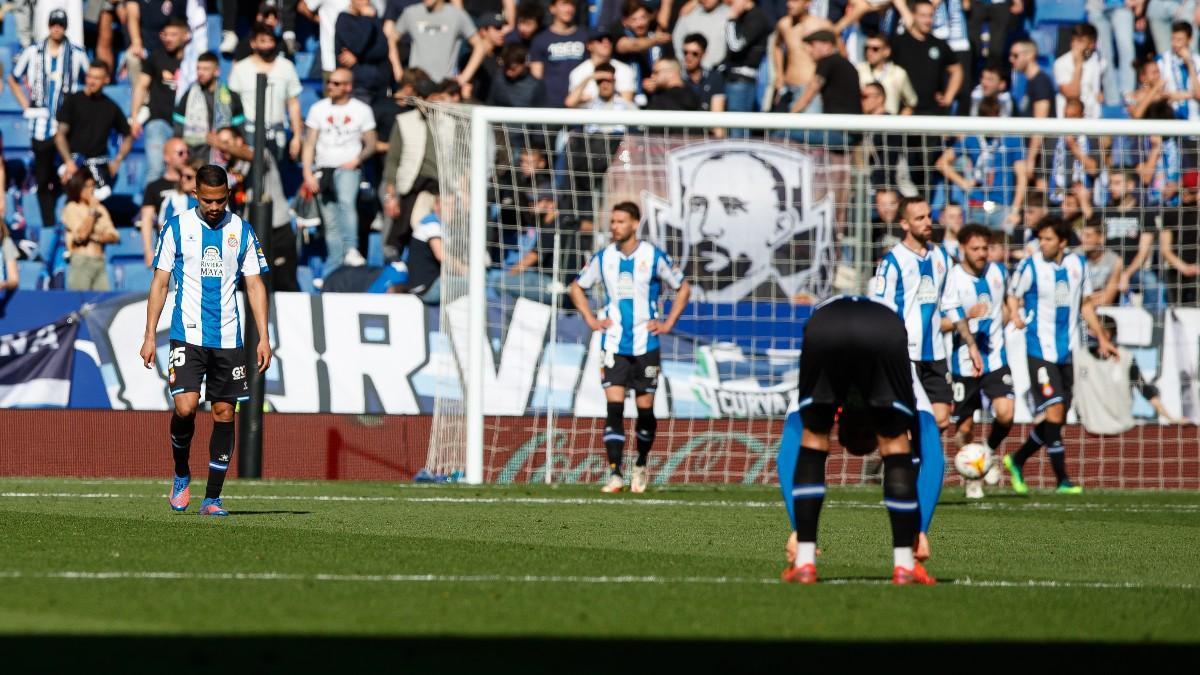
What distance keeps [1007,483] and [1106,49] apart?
6.41 meters

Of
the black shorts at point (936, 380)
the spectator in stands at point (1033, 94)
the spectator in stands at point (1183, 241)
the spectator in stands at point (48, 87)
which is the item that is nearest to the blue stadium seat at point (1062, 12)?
the spectator in stands at point (1033, 94)

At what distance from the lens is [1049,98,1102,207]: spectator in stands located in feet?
62.0

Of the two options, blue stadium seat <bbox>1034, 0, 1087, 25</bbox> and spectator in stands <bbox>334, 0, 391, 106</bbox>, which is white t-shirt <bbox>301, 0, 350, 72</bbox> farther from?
blue stadium seat <bbox>1034, 0, 1087, 25</bbox>

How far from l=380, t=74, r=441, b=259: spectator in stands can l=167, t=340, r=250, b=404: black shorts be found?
759 cm

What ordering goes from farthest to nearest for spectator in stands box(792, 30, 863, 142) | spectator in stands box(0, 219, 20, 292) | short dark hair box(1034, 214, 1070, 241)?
spectator in stands box(792, 30, 863, 142)
spectator in stands box(0, 219, 20, 292)
short dark hair box(1034, 214, 1070, 241)

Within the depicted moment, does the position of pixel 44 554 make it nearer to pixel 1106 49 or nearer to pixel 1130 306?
pixel 1130 306

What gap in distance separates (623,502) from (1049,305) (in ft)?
15.5

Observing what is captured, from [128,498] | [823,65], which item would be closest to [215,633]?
[128,498]

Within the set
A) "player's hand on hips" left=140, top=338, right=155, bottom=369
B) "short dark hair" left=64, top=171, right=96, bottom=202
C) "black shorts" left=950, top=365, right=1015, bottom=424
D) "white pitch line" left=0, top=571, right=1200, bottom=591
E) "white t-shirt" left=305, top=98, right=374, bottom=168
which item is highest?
"white t-shirt" left=305, top=98, right=374, bottom=168

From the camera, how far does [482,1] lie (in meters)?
Result: 21.4

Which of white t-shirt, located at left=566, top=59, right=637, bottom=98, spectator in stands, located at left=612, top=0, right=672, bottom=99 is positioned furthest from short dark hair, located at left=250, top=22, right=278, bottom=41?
spectator in stands, located at left=612, top=0, right=672, bottom=99

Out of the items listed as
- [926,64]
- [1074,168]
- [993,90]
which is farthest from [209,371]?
[993,90]

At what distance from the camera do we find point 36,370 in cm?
1716

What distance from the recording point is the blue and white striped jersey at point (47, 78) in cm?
2000
